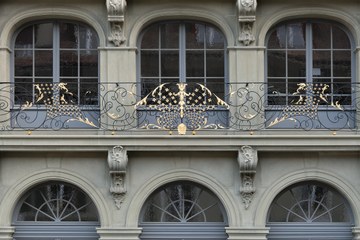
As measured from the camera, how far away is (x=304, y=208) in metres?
23.5

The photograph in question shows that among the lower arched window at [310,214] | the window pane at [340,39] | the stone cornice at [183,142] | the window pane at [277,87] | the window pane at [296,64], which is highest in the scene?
the window pane at [340,39]

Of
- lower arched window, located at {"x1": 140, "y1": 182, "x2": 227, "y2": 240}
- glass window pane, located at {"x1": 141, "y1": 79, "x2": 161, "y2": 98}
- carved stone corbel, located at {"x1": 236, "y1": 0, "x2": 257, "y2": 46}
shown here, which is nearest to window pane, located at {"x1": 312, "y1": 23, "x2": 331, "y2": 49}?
carved stone corbel, located at {"x1": 236, "y1": 0, "x2": 257, "y2": 46}

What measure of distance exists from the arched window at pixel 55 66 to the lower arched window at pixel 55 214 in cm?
141

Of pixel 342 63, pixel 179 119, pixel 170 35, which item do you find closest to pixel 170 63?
pixel 170 35

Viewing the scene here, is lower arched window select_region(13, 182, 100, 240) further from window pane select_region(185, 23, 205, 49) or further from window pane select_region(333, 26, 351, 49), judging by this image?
window pane select_region(333, 26, 351, 49)

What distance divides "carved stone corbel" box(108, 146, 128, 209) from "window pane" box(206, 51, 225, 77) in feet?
8.21

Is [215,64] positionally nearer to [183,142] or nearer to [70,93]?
[183,142]

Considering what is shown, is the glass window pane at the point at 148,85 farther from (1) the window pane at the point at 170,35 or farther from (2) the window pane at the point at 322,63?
(2) the window pane at the point at 322,63

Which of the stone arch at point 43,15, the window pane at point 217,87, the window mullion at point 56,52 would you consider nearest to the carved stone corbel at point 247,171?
the window pane at point 217,87

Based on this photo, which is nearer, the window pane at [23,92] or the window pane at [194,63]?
the window pane at [23,92]

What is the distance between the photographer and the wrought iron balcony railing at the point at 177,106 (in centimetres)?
2317

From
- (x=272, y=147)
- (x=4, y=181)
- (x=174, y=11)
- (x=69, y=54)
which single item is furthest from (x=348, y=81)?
(x=4, y=181)

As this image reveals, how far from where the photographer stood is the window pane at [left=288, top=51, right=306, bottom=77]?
23.7m

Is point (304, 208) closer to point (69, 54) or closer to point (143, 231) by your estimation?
point (143, 231)
